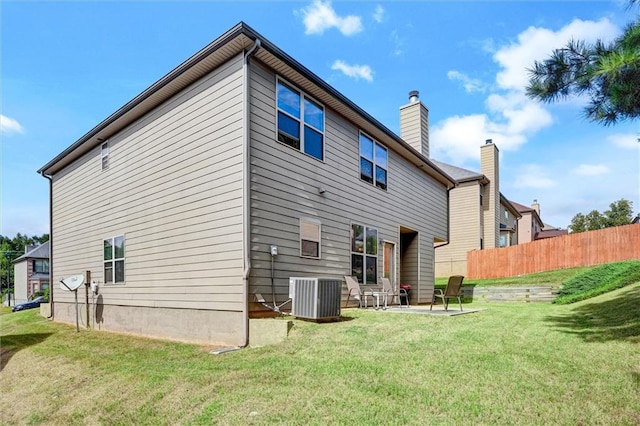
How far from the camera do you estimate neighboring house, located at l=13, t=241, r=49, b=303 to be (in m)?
43.5

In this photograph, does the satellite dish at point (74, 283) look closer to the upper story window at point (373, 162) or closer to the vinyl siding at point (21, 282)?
the upper story window at point (373, 162)

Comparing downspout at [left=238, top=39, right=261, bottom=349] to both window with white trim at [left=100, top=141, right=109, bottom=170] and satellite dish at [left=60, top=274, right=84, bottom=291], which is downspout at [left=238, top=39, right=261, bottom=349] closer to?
window with white trim at [left=100, top=141, right=109, bottom=170]

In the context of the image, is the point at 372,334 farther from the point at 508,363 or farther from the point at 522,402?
the point at 522,402

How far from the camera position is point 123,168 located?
1106 centimetres

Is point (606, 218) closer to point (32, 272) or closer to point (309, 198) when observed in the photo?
point (309, 198)

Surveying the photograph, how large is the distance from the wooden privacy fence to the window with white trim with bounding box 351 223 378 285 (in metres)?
13.7

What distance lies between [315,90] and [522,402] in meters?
7.35

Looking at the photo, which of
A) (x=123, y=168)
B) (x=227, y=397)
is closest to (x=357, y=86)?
(x=123, y=168)

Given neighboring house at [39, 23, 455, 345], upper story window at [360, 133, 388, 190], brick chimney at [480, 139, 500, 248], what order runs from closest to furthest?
neighboring house at [39, 23, 455, 345] < upper story window at [360, 133, 388, 190] < brick chimney at [480, 139, 500, 248]

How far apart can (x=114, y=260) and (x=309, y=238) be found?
20.0 feet

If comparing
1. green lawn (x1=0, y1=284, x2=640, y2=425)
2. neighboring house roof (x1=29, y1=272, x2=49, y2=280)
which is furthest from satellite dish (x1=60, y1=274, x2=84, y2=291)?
neighboring house roof (x1=29, y1=272, x2=49, y2=280)

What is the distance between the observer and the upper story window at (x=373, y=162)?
37.3 ft

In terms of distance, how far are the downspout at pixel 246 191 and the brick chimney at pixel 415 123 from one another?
9612 millimetres

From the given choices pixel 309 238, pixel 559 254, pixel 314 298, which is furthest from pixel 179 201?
pixel 559 254
